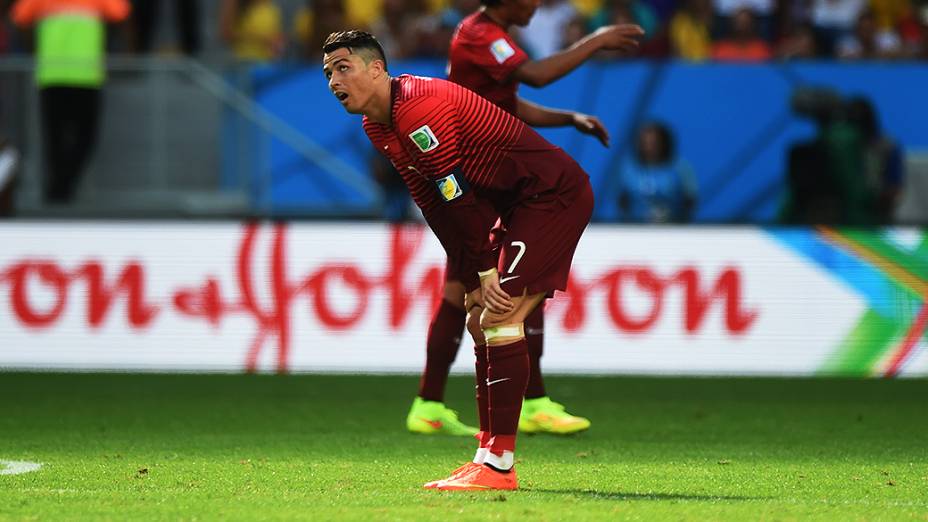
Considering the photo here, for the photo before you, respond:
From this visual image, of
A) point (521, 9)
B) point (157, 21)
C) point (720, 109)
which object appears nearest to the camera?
point (521, 9)

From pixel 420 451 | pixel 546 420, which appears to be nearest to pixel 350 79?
pixel 420 451

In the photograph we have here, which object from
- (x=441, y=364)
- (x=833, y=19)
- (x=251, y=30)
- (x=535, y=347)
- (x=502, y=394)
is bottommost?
(x=441, y=364)

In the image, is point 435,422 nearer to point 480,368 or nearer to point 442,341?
point 442,341

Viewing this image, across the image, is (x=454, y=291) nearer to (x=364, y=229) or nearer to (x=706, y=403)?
(x=706, y=403)

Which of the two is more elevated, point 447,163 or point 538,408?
point 447,163

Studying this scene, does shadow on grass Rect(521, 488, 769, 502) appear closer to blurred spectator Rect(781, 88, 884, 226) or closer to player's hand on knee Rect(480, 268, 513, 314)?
player's hand on knee Rect(480, 268, 513, 314)

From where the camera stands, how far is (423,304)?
37.4ft

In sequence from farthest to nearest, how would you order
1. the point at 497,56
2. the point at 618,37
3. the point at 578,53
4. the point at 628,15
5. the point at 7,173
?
1. the point at 628,15
2. the point at 7,173
3. the point at 497,56
4. the point at 578,53
5. the point at 618,37

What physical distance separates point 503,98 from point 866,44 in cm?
742

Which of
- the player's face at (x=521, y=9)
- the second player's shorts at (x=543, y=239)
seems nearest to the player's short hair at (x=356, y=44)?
the second player's shorts at (x=543, y=239)

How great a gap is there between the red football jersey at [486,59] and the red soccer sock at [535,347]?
3.42ft

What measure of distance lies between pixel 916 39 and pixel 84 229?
759cm

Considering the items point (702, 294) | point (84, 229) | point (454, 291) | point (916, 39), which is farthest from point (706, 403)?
point (916, 39)

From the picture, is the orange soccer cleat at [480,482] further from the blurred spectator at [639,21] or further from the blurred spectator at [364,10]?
the blurred spectator at [364,10]
